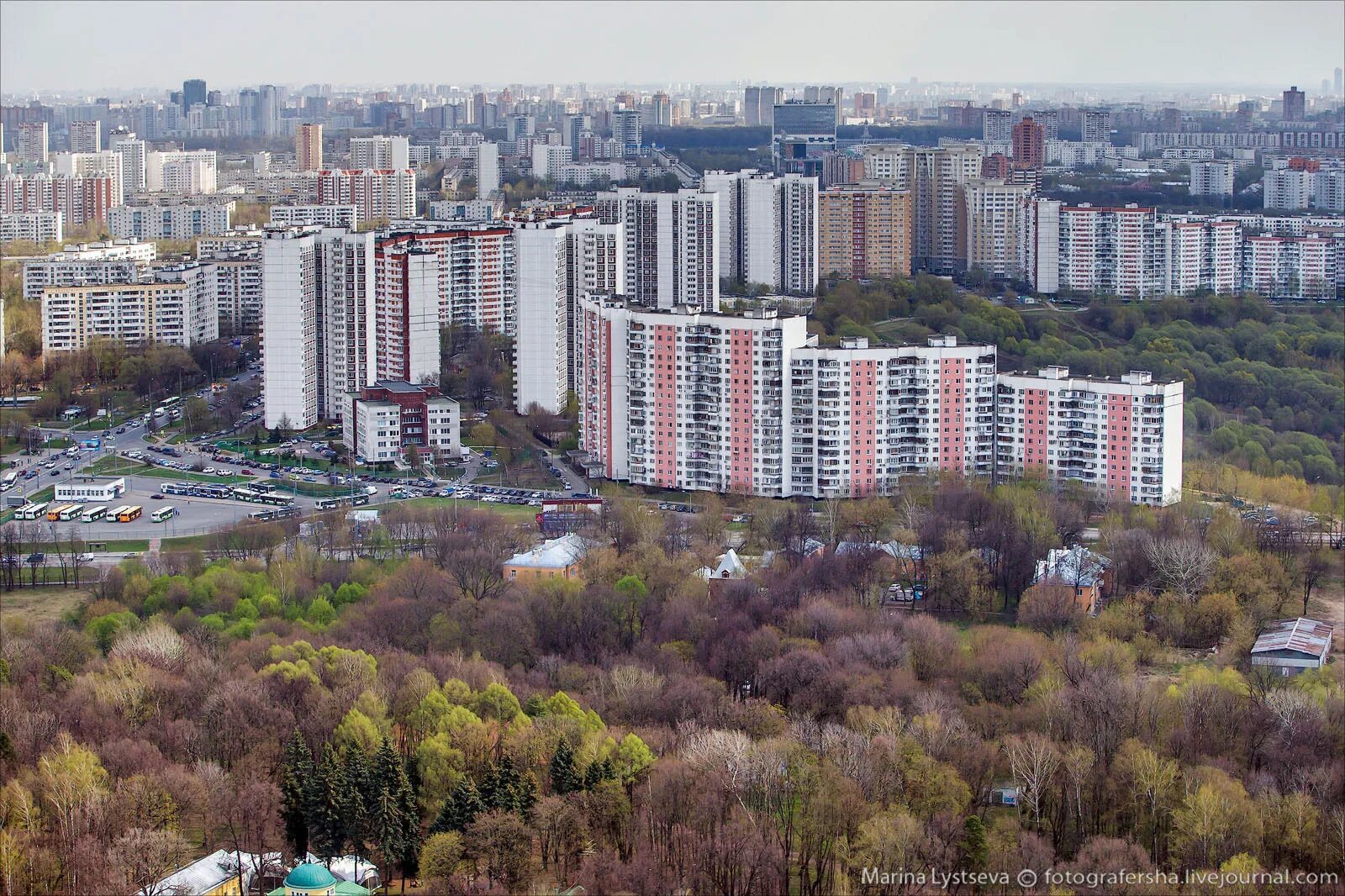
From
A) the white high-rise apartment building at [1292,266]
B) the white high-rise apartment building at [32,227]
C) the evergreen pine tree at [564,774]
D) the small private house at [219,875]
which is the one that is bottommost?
the small private house at [219,875]

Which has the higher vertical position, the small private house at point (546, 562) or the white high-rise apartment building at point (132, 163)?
the white high-rise apartment building at point (132, 163)

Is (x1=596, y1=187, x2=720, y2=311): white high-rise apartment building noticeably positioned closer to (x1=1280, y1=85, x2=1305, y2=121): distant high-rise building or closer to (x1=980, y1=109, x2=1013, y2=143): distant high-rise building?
(x1=980, y1=109, x2=1013, y2=143): distant high-rise building

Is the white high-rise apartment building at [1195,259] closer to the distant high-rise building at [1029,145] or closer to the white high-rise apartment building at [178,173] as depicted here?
the distant high-rise building at [1029,145]

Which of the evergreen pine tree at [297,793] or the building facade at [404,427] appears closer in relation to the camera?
the evergreen pine tree at [297,793]

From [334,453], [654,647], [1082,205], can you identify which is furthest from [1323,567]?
[1082,205]

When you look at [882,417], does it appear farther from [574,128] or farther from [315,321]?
[574,128]

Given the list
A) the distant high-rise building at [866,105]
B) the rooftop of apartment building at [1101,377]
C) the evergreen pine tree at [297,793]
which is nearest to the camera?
the evergreen pine tree at [297,793]

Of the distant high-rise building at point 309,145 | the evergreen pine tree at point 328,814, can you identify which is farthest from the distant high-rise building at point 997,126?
the evergreen pine tree at point 328,814
